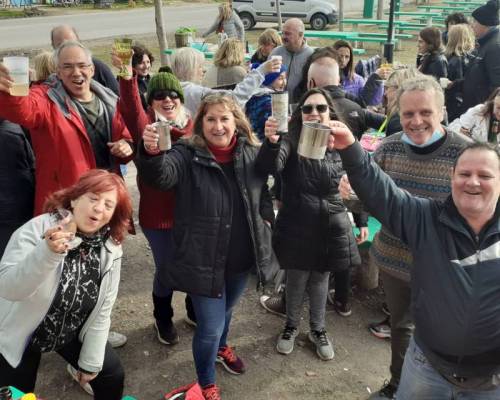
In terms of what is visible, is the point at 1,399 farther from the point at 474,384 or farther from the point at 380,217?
the point at 474,384

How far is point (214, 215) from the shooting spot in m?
2.83

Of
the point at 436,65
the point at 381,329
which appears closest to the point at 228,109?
the point at 381,329

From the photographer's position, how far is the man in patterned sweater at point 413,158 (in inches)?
108

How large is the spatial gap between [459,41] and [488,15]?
0.86 m

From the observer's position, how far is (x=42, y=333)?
7.95 feet

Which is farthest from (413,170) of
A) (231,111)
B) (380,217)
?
(231,111)

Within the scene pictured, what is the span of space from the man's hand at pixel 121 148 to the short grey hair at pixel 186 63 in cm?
134

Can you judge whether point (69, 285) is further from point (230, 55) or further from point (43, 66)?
point (230, 55)

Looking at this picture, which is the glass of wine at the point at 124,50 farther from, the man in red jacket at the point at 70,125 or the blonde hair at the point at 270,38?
the blonde hair at the point at 270,38

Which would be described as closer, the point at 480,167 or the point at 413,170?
the point at 480,167

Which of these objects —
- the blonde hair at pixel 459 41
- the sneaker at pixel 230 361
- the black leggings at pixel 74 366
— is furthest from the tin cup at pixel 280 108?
the blonde hair at pixel 459 41

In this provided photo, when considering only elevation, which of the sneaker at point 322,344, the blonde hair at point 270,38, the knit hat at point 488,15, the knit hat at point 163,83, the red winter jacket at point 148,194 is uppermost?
the knit hat at point 488,15

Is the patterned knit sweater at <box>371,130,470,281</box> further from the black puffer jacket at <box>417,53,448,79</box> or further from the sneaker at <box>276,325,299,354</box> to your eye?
the black puffer jacket at <box>417,53,448,79</box>

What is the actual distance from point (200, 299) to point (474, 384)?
1.45 metres
